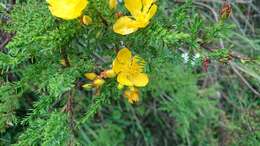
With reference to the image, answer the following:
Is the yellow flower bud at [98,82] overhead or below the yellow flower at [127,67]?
below

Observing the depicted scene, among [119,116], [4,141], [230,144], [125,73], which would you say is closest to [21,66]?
[4,141]

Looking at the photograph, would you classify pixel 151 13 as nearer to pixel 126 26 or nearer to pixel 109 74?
pixel 126 26

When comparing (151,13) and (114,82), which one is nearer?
(151,13)

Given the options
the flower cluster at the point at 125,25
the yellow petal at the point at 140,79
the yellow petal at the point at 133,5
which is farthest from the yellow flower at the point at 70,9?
the yellow petal at the point at 140,79

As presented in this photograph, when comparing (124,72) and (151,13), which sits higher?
(151,13)

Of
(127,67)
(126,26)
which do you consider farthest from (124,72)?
(126,26)

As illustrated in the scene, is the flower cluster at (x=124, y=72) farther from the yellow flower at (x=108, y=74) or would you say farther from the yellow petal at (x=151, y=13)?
the yellow petal at (x=151, y=13)
